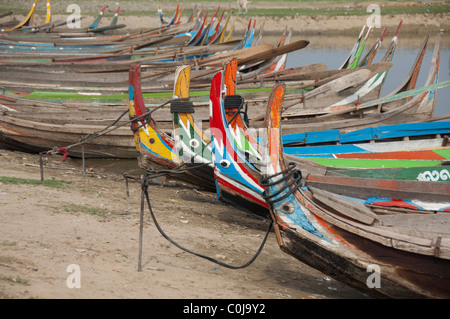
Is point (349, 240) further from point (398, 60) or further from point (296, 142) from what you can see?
point (398, 60)

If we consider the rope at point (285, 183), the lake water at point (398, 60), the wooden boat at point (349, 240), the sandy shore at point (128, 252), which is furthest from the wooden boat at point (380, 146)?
the lake water at point (398, 60)

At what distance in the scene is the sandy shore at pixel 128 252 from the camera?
4445 millimetres

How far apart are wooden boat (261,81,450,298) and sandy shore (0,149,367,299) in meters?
0.48

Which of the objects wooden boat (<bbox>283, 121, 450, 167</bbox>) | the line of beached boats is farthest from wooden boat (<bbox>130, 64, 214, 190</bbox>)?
wooden boat (<bbox>283, 121, 450, 167</bbox>)

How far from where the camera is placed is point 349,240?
177 inches

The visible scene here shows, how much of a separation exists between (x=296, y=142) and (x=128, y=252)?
13.7ft

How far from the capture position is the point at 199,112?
1032cm

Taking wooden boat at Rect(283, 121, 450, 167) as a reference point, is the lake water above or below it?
above

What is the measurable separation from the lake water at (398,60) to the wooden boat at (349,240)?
412 inches

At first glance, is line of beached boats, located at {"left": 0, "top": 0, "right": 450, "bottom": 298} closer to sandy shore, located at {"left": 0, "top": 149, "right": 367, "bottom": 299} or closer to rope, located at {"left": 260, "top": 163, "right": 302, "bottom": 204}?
rope, located at {"left": 260, "top": 163, "right": 302, "bottom": 204}

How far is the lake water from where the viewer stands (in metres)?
16.9

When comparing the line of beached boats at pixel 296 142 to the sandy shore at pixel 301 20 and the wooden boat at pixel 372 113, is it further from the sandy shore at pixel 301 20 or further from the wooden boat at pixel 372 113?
the sandy shore at pixel 301 20

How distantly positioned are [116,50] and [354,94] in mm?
9291
